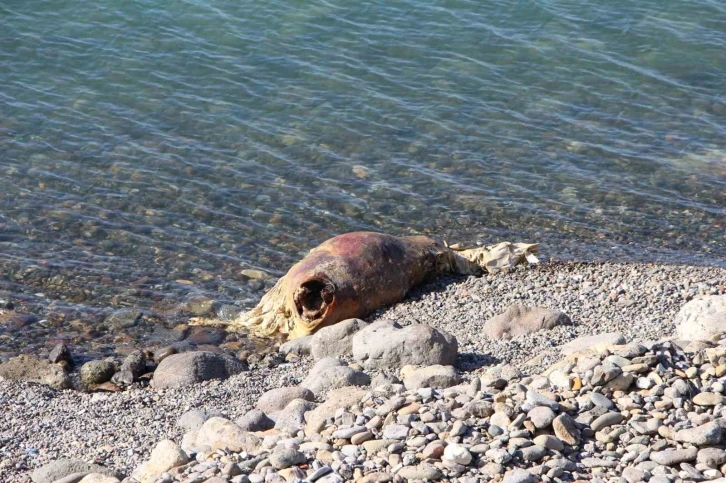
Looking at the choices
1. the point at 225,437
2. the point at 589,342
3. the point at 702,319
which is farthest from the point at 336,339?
the point at 702,319

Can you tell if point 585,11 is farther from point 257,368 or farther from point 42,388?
point 42,388

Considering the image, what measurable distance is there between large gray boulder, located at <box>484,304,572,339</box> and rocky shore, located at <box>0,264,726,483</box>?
0.7 inches

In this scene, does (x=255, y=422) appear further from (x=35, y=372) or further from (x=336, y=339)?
(x=35, y=372)

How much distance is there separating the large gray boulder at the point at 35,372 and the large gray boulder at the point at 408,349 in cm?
313

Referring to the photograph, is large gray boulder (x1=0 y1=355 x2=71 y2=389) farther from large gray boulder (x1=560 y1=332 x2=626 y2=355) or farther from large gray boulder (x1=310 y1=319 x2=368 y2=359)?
large gray boulder (x1=560 y1=332 x2=626 y2=355)

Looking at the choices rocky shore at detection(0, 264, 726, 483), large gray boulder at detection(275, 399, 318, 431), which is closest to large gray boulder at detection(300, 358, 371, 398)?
rocky shore at detection(0, 264, 726, 483)

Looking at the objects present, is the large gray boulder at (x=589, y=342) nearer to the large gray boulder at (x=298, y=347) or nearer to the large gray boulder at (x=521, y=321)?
the large gray boulder at (x=521, y=321)

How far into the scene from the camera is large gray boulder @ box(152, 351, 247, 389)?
376 inches

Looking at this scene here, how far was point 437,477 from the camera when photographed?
6.12m

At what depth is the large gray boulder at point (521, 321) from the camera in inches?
395

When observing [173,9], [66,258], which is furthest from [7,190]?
[173,9]

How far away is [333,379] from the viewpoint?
8742 mm

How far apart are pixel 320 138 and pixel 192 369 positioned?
776cm

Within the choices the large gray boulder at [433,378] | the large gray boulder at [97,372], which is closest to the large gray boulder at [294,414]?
the large gray boulder at [433,378]
